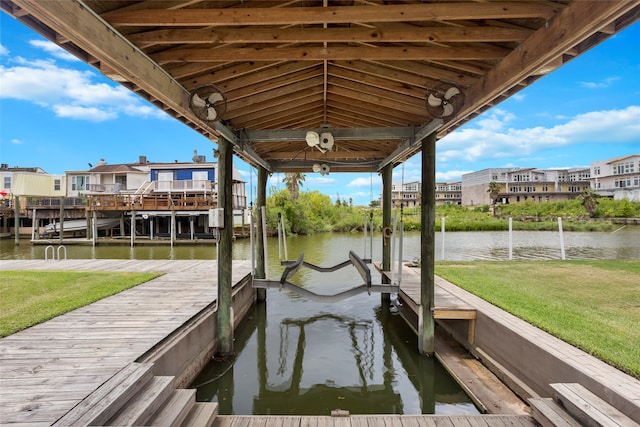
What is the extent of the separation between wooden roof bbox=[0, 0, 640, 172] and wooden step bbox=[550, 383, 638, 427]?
2.41 meters

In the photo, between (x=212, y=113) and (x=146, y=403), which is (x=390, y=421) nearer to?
(x=146, y=403)

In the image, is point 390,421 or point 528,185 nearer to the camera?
point 390,421

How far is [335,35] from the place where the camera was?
2545 millimetres

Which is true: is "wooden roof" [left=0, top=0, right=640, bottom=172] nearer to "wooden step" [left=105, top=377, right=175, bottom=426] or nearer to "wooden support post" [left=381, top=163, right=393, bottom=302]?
"wooden step" [left=105, top=377, right=175, bottom=426]

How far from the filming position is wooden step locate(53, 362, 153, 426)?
6.75 feet

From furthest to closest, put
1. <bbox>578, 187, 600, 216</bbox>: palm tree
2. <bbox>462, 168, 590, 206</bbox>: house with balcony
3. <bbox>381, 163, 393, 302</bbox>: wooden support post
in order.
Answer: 1. <bbox>462, 168, 590, 206</bbox>: house with balcony
2. <bbox>578, 187, 600, 216</bbox>: palm tree
3. <bbox>381, 163, 393, 302</bbox>: wooden support post

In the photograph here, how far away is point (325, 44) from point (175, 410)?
10.4ft

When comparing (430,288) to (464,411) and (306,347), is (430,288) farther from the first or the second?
(306,347)

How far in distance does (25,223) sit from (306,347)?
33536mm

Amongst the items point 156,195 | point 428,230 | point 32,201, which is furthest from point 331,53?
point 32,201

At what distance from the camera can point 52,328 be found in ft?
13.0

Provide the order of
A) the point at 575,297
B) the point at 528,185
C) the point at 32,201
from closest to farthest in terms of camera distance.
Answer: the point at 575,297
the point at 32,201
the point at 528,185

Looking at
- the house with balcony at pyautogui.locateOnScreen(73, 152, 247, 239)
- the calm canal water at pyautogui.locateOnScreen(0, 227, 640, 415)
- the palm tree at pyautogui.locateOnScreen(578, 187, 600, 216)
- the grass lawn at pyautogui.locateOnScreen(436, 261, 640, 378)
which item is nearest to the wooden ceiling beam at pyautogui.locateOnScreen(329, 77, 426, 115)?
the grass lawn at pyautogui.locateOnScreen(436, 261, 640, 378)

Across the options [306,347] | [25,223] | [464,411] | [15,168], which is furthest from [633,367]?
[15,168]
